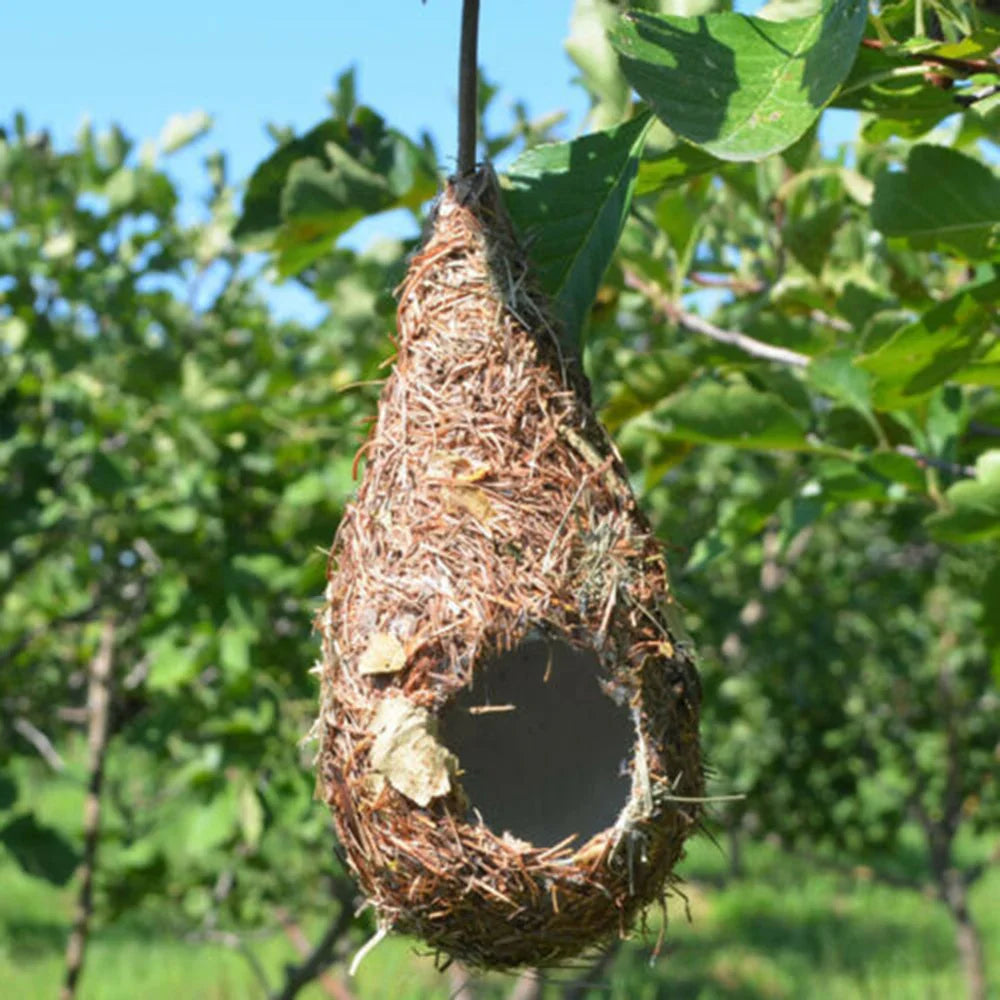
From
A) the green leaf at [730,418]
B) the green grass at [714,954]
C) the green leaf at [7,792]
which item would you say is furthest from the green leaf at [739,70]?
the green grass at [714,954]

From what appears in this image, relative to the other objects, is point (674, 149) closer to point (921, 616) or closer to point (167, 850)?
point (167, 850)

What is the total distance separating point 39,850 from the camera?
10.1 ft

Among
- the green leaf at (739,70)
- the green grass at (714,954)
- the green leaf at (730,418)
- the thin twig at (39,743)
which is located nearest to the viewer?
the green leaf at (739,70)

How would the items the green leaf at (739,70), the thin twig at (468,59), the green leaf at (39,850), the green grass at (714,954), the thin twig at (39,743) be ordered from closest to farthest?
the green leaf at (739,70), the thin twig at (468,59), the green leaf at (39,850), the thin twig at (39,743), the green grass at (714,954)

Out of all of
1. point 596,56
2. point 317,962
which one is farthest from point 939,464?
point 317,962

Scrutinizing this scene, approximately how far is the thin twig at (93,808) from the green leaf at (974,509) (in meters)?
3.32

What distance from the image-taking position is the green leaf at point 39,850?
10.0 feet

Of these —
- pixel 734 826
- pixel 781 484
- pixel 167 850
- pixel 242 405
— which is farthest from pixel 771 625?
pixel 781 484

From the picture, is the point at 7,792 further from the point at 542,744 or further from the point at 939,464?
the point at 939,464

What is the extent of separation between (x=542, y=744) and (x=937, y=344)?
0.63 metres

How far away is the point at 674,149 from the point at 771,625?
4585 millimetres

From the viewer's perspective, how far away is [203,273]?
176 inches

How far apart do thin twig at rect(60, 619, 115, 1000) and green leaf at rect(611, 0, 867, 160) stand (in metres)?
3.82

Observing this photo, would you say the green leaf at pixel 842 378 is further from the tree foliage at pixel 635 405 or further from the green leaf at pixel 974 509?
the green leaf at pixel 974 509
